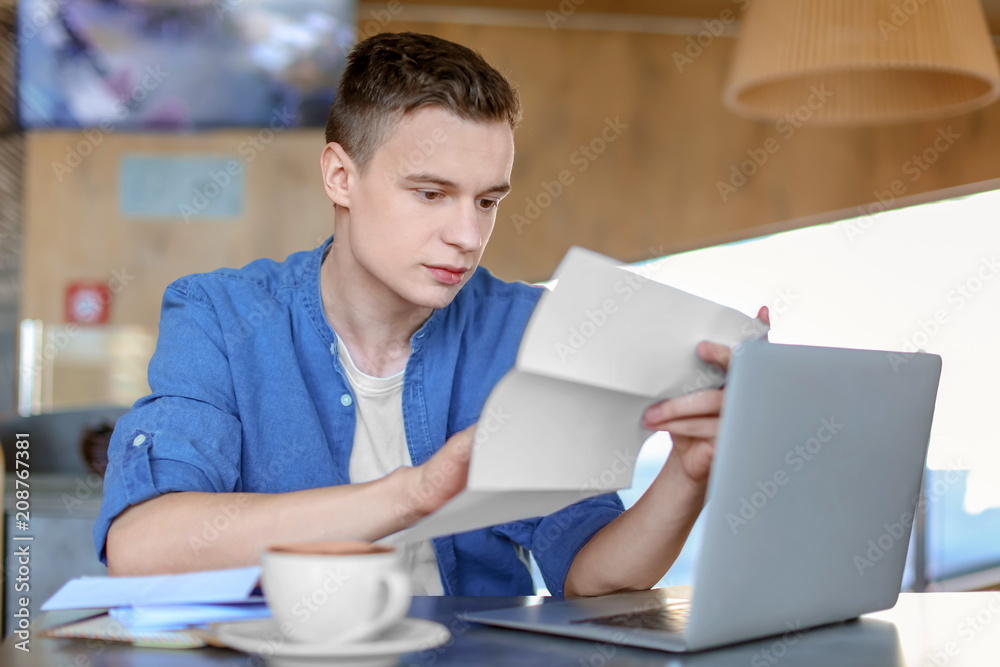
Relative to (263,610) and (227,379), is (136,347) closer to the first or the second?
(227,379)

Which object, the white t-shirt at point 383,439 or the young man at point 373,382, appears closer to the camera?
the young man at point 373,382

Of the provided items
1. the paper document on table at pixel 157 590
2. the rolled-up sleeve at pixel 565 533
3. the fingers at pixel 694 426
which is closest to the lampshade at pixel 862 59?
the rolled-up sleeve at pixel 565 533

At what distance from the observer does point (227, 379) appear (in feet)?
3.38

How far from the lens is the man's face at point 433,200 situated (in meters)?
1.02

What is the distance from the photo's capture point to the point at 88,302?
3.26 meters

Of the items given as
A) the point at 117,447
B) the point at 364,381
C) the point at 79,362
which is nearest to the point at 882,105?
the point at 364,381

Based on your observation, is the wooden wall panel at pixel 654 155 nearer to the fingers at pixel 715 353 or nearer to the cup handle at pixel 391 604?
the fingers at pixel 715 353

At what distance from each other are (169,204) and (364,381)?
7.91 ft

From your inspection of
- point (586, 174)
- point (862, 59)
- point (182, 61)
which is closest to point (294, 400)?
point (862, 59)

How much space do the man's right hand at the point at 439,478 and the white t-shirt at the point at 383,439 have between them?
0.32 meters

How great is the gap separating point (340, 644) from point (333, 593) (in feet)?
0.10

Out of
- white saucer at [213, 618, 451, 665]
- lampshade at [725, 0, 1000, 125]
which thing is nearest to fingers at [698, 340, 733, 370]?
white saucer at [213, 618, 451, 665]

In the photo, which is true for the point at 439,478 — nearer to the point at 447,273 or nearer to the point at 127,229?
the point at 447,273

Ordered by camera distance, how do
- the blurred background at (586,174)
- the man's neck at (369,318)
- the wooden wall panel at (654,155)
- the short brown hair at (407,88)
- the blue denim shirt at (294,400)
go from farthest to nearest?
the wooden wall panel at (654,155)
the blurred background at (586,174)
the man's neck at (369,318)
the short brown hair at (407,88)
the blue denim shirt at (294,400)
